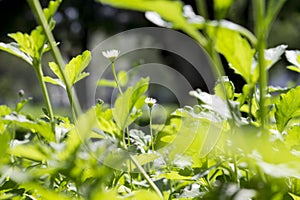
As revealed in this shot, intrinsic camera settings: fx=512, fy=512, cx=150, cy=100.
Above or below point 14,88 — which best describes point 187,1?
below

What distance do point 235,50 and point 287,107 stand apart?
0.19m

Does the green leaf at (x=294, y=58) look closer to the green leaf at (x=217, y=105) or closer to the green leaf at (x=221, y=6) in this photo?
the green leaf at (x=217, y=105)

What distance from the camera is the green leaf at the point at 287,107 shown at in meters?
0.59

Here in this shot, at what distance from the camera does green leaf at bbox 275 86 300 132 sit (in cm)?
59

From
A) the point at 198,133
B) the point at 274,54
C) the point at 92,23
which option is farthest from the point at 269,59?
the point at 92,23

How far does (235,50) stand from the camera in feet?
1.40

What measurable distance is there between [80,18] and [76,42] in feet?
4.19

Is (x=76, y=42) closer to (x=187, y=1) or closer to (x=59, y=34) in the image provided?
(x=59, y=34)

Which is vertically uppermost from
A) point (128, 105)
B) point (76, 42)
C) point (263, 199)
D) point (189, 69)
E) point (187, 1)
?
point (76, 42)

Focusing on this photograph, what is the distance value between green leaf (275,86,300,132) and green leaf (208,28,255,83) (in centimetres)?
17

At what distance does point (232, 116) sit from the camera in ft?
1.40

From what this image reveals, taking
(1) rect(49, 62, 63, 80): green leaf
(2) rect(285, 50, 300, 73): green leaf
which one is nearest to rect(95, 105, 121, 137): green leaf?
(1) rect(49, 62, 63, 80): green leaf

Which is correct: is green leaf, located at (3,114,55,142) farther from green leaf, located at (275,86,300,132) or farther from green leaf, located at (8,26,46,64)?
green leaf, located at (275,86,300,132)

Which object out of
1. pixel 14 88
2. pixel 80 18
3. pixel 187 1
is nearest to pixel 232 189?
pixel 187 1
